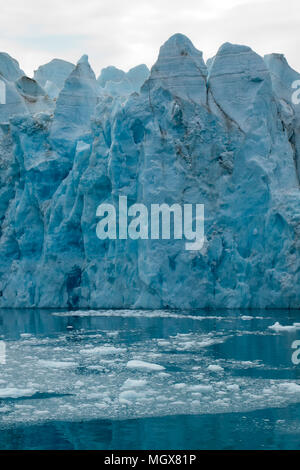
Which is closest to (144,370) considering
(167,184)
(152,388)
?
(152,388)

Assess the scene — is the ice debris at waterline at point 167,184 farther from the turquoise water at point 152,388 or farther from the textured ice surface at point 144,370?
the turquoise water at point 152,388

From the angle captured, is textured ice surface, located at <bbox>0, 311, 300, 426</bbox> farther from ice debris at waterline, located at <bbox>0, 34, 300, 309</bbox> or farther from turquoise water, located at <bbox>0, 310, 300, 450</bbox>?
ice debris at waterline, located at <bbox>0, 34, 300, 309</bbox>

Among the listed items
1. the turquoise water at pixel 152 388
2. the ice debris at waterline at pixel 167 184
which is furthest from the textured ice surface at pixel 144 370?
the ice debris at waterline at pixel 167 184

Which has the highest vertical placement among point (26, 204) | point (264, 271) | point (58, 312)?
point (26, 204)

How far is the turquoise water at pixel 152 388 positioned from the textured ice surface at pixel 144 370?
0.06 ft

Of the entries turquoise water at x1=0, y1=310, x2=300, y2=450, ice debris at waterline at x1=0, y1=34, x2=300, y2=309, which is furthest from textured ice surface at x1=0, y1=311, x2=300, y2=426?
ice debris at waterline at x1=0, y1=34, x2=300, y2=309

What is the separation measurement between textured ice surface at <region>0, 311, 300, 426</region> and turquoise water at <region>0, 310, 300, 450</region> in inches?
0.7

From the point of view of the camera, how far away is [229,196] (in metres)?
21.1

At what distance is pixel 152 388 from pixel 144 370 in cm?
134

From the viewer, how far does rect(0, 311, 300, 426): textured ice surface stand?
8.20 m

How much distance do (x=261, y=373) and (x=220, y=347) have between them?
264 centimetres

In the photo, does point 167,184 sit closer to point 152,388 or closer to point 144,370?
point 144,370
